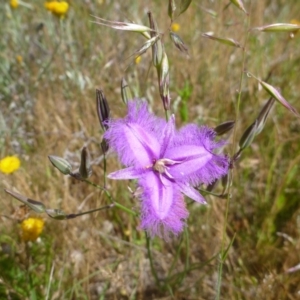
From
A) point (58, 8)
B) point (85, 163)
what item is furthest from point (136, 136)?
point (58, 8)

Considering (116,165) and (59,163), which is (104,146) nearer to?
(59,163)

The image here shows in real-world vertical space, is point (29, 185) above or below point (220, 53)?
below

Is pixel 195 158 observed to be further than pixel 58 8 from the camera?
No

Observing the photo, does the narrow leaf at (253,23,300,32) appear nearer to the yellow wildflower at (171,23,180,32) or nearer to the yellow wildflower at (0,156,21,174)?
the yellow wildflower at (0,156,21,174)

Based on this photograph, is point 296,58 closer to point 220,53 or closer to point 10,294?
point 220,53

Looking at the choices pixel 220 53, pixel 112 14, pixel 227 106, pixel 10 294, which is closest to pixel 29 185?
pixel 10 294

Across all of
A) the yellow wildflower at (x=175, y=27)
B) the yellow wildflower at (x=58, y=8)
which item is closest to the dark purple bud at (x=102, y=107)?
the yellow wildflower at (x=58, y=8)

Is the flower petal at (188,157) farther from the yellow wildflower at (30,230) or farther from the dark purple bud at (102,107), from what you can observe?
the yellow wildflower at (30,230)
